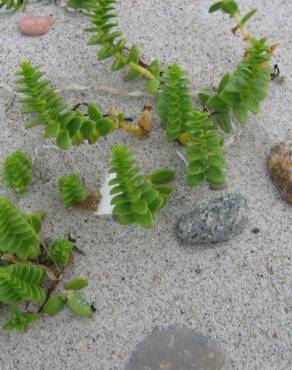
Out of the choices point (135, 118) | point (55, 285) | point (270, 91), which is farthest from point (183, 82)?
point (55, 285)

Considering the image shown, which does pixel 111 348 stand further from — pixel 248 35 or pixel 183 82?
pixel 248 35

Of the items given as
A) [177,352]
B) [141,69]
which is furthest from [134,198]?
[141,69]

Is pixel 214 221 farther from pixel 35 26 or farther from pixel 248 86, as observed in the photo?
pixel 35 26

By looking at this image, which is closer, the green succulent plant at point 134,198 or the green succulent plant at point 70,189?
the green succulent plant at point 134,198

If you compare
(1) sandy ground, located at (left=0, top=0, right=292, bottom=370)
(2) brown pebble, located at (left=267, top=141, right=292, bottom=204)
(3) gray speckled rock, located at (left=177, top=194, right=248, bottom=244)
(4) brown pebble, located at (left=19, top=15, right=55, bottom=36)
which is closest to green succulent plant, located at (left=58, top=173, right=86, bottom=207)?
(1) sandy ground, located at (left=0, top=0, right=292, bottom=370)

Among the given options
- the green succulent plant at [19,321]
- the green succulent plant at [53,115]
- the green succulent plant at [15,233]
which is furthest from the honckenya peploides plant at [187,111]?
the green succulent plant at [19,321]

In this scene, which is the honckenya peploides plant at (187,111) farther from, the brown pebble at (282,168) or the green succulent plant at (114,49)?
the brown pebble at (282,168)
